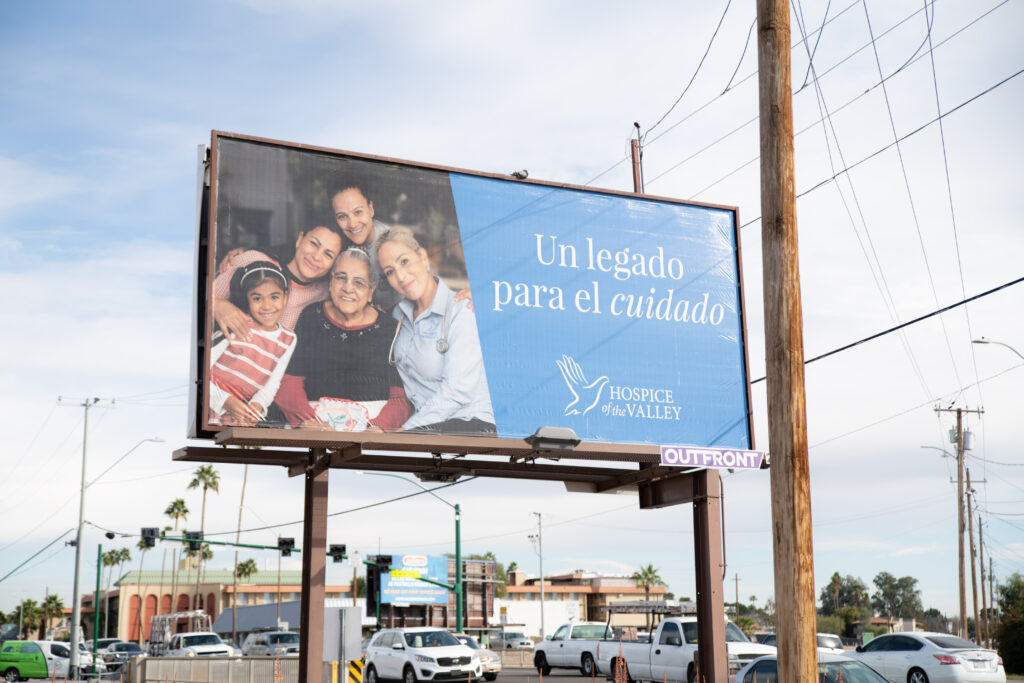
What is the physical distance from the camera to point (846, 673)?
14.9 m

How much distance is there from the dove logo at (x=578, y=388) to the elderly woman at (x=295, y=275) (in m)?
4.61

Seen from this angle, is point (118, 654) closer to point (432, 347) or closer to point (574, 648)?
point (574, 648)

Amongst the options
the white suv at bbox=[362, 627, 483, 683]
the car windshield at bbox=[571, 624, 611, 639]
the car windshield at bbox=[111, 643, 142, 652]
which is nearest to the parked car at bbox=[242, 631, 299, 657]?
the car windshield at bbox=[111, 643, 142, 652]

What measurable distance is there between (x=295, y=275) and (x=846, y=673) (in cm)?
1075

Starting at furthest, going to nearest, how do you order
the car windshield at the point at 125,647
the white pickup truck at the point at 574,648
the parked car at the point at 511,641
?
the parked car at the point at 511,641, the car windshield at the point at 125,647, the white pickup truck at the point at 574,648

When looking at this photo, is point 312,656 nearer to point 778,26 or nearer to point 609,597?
point 778,26

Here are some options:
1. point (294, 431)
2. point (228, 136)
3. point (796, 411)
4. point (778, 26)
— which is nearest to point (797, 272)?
Result: point (796, 411)

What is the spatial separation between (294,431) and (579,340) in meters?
A: 5.68

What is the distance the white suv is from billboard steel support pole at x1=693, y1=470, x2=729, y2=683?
12.1 m

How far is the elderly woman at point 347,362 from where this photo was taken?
55.8 ft

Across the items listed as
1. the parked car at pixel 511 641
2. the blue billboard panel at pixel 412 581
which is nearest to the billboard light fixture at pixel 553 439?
the parked car at pixel 511 641

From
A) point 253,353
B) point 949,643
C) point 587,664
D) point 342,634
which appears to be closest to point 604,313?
point 253,353

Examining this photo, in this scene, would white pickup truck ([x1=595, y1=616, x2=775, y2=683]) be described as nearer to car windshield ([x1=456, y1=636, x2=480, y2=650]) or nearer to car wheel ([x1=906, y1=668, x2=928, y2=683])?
car wheel ([x1=906, y1=668, x2=928, y2=683])

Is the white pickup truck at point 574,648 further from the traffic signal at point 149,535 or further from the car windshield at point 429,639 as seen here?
the traffic signal at point 149,535
